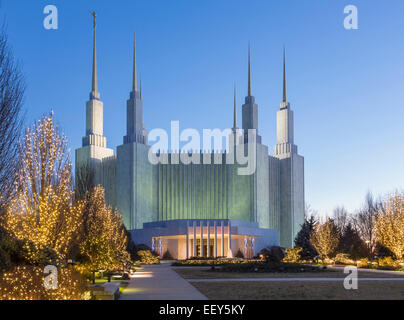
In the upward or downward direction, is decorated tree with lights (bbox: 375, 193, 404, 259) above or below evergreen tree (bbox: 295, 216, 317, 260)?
above

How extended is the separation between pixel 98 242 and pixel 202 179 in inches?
2809

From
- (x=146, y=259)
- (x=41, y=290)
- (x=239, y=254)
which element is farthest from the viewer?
(x=239, y=254)

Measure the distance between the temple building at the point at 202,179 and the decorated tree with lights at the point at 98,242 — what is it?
4210 cm

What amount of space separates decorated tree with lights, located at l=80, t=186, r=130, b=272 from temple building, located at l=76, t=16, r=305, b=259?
138 feet

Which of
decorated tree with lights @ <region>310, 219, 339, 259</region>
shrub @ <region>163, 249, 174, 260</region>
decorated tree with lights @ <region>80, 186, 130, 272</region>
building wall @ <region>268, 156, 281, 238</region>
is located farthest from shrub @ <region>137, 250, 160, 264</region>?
building wall @ <region>268, 156, 281, 238</region>

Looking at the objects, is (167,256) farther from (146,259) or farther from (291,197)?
(291,197)

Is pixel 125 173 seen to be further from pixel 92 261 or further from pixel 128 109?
pixel 92 261

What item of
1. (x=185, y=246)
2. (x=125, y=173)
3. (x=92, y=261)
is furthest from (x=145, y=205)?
(x=92, y=261)

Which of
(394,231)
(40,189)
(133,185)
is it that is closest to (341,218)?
(133,185)

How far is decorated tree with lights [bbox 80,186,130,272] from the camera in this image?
22312 mm

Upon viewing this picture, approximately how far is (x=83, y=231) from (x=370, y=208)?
5261cm

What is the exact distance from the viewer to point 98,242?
23.0 metres

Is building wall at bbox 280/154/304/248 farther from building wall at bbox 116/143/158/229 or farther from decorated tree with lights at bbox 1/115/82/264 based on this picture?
decorated tree with lights at bbox 1/115/82/264

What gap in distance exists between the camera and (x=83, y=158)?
91375mm
